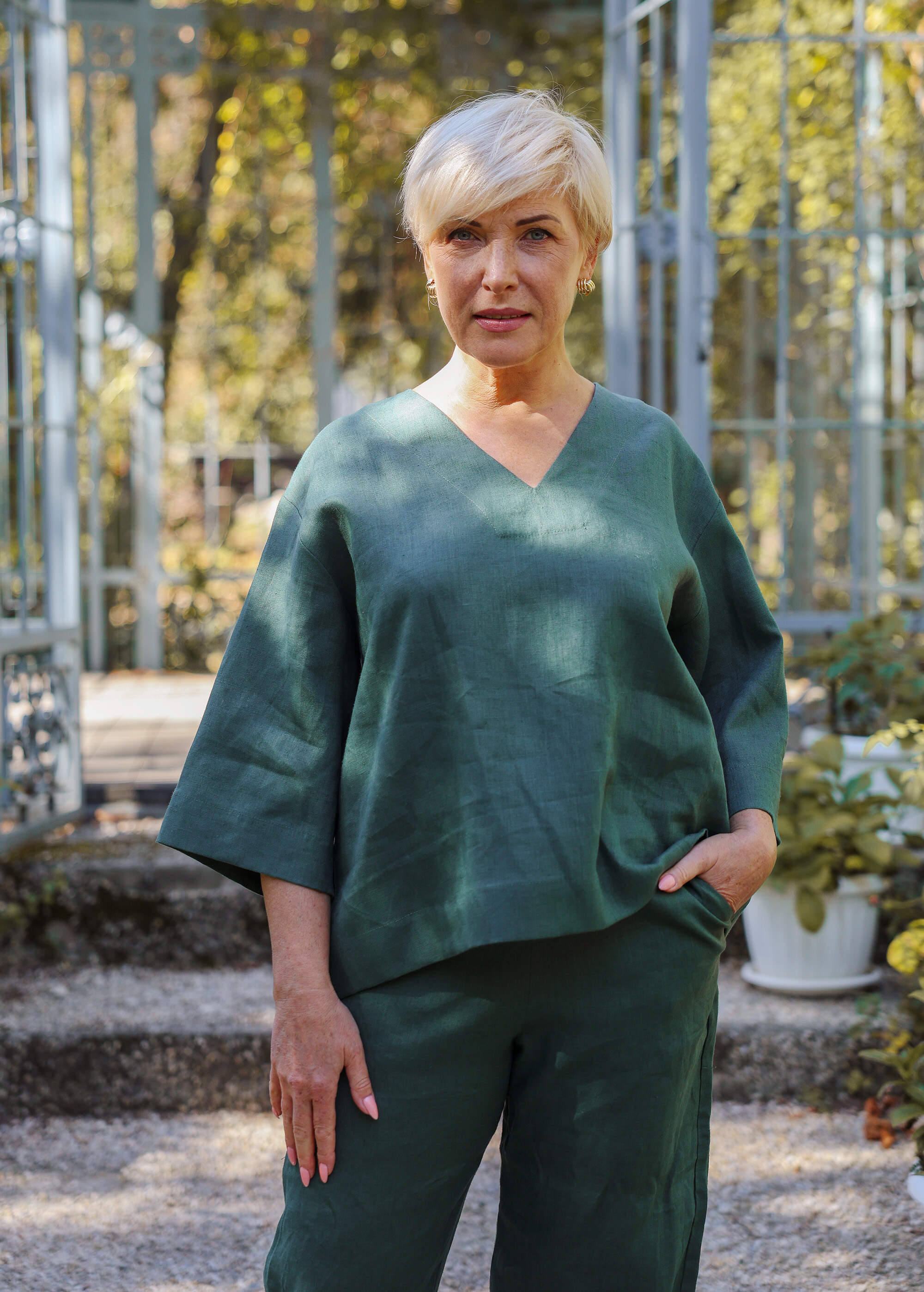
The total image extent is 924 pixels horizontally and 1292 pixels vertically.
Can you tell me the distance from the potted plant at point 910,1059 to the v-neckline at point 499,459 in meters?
1.53

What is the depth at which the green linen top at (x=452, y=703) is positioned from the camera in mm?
1295

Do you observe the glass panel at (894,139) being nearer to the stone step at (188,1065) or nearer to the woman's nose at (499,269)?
the stone step at (188,1065)

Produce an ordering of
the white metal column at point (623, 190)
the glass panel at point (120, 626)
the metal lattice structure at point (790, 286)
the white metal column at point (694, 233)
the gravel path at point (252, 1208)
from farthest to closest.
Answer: the glass panel at point (120, 626)
the white metal column at point (623, 190)
the metal lattice structure at point (790, 286)
the white metal column at point (694, 233)
the gravel path at point (252, 1208)

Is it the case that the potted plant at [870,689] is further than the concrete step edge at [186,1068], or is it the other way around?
the potted plant at [870,689]

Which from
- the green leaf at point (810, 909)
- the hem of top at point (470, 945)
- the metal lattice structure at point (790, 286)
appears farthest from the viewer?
the metal lattice structure at point (790, 286)

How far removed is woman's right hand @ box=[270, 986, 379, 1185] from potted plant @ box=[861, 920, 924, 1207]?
1405 millimetres

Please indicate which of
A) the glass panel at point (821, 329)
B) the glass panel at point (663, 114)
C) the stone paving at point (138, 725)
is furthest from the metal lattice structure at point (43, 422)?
the glass panel at point (821, 329)


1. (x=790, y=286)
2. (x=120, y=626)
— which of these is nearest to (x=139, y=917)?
(x=120, y=626)

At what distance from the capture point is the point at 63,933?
11.7 feet

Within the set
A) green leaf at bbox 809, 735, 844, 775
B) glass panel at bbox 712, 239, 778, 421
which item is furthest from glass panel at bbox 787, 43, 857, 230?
green leaf at bbox 809, 735, 844, 775

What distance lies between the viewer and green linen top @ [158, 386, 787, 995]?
1295mm

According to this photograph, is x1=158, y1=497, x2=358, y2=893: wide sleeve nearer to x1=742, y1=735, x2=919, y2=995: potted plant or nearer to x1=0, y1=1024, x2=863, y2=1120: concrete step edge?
x1=0, y1=1024, x2=863, y2=1120: concrete step edge

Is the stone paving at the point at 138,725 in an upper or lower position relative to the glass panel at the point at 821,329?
lower

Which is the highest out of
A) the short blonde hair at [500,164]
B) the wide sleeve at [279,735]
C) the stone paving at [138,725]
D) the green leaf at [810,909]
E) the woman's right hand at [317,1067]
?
the short blonde hair at [500,164]
